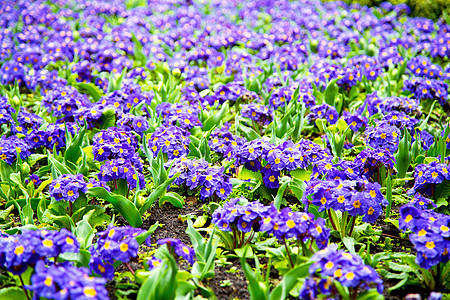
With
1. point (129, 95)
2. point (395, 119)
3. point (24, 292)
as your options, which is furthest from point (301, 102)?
point (24, 292)

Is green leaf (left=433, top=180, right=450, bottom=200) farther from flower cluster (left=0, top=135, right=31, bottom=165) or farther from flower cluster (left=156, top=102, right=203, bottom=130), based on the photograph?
flower cluster (left=0, top=135, right=31, bottom=165)

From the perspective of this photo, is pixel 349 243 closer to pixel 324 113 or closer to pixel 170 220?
pixel 170 220

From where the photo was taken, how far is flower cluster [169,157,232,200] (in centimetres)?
308

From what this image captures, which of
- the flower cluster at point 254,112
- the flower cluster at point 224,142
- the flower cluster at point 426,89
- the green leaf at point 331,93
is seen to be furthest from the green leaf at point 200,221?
the flower cluster at point 426,89

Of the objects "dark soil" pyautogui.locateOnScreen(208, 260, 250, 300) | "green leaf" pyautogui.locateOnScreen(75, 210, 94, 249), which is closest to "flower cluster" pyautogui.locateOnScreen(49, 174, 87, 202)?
"green leaf" pyautogui.locateOnScreen(75, 210, 94, 249)

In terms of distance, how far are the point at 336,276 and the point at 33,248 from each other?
151cm

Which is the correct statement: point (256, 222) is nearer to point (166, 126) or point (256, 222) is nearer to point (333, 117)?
point (166, 126)

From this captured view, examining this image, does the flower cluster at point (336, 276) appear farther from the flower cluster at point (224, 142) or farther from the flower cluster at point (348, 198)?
the flower cluster at point (224, 142)

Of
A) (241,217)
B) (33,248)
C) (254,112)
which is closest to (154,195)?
(241,217)

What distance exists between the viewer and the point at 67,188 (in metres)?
2.87

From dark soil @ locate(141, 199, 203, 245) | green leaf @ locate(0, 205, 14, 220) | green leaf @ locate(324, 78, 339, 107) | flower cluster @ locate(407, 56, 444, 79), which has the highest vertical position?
flower cluster @ locate(407, 56, 444, 79)

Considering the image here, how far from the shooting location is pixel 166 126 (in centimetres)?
397

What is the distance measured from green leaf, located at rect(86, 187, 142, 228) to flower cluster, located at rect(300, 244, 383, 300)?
139cm

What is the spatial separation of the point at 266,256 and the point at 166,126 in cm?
175
